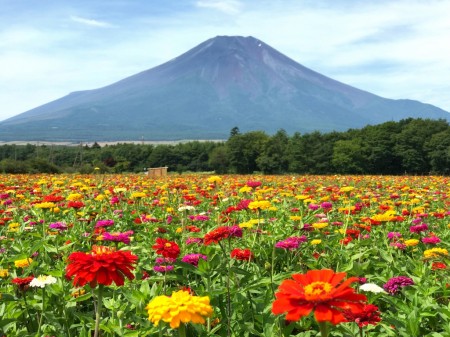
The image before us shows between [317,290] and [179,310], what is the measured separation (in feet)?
1.63

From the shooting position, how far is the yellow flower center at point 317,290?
1354 mm

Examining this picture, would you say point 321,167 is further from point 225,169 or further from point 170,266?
point 170,266

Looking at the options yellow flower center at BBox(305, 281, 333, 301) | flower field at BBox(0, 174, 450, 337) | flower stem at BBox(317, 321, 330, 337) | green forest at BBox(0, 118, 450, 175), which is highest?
yellow flower center at BBox(305, 281, 333, 301)

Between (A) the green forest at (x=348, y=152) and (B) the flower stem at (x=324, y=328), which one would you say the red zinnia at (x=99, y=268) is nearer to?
(B) the flower stem at (x=324, y=328)

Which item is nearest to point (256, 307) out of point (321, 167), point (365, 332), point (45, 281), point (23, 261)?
point (365, 332)

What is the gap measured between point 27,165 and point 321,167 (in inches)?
1218

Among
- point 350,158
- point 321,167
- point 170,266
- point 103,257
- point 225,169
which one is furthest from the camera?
point 225,169

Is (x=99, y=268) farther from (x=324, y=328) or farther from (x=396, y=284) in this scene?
(x=396, y=284)

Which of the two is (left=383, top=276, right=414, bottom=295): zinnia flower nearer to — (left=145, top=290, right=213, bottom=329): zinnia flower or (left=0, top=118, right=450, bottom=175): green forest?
(left=145, top=290, right=213, bottom=329): zinnia flower

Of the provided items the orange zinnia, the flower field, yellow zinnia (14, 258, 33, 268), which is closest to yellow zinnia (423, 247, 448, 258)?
the flower field

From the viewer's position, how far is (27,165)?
28.2 m

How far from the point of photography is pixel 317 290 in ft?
4.64

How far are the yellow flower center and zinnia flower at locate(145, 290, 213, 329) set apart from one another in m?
0.40

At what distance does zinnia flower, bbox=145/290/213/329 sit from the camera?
155 cm
